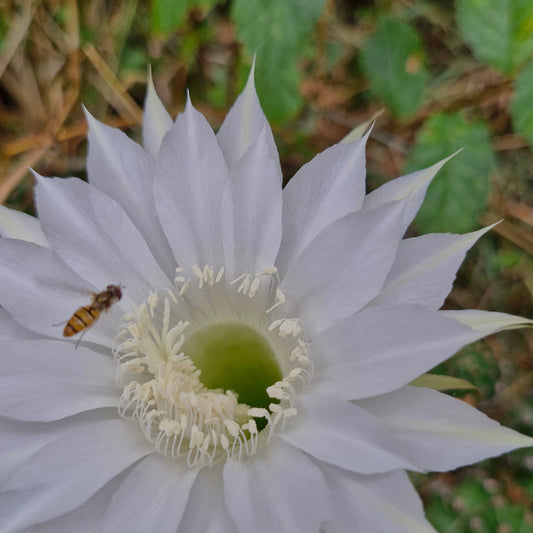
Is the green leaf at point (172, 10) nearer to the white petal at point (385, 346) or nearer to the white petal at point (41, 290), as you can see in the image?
the white petal at point (41, 290)

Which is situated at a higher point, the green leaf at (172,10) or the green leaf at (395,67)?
the green leaf at (395,67)

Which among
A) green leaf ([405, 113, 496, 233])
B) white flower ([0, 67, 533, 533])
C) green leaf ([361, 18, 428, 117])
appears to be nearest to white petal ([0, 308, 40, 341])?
white flower ([0, 67, 533, 533])

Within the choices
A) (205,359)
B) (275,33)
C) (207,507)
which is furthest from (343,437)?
(275,33)

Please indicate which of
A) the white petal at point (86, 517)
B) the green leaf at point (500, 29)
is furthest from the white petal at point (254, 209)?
the green leaf at point (500, 29)

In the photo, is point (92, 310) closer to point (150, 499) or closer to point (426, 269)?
point (150, 499)

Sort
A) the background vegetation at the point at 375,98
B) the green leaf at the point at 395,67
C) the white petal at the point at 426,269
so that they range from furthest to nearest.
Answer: the green leaf at the point at 395,67 < the background vegetation at the point at 375,98 < the white petal at the point at 426,269

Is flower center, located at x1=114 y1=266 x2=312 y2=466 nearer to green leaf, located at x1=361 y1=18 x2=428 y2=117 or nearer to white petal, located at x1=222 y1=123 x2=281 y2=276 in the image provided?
white petal, located at x1=222 y1=123 x2=281 y2=276
